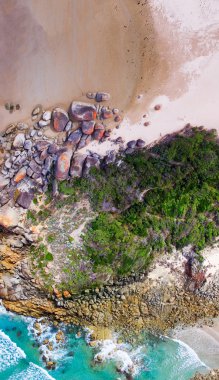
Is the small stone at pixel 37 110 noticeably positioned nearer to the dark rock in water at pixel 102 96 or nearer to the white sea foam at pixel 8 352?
the dark rock in water at pixel 102 96

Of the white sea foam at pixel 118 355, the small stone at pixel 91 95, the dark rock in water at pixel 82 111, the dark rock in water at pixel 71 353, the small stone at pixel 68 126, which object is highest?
the small stone at pixel 91 95

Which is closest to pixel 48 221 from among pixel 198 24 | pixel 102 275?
pixel 102 275

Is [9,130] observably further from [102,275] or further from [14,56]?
[102,275]

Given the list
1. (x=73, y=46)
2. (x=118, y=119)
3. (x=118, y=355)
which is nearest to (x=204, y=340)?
(x=118, y=355)

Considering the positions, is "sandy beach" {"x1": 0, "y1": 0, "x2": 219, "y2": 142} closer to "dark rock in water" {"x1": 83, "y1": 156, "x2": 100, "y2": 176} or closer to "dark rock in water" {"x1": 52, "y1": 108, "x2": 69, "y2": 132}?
"dark rock in water" {"x1": 52, "y1": 108, "x2": 69, "y2": 132}

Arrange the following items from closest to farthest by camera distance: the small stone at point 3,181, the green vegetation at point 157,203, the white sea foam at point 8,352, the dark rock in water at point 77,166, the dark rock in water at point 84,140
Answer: the green vegetation at point 157,203 < the dark rock in water at point 77,166 < the dark rock in water at point 84,140 < the small stone at point 3,181 < the white sea foam at point 8,352

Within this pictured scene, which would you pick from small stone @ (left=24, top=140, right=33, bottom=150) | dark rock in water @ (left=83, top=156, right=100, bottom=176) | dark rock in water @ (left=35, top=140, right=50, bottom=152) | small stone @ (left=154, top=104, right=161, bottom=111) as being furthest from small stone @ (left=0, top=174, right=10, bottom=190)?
small stone @ (left=154, top=104, right=161, bottom=111)

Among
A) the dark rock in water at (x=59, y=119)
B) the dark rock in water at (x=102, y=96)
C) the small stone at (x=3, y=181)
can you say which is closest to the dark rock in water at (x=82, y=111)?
the dark rock in water at (x=59, y=119)
